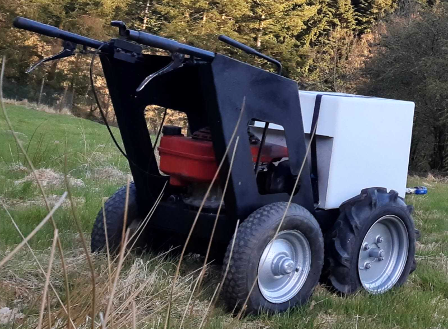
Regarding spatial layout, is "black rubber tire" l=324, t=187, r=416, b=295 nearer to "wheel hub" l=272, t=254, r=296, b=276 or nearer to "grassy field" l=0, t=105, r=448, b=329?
"grassy field" l=0, t=105, r=448, b=329

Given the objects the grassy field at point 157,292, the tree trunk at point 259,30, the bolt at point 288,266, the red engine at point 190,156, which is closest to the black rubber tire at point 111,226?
the grassy field at point 157,292

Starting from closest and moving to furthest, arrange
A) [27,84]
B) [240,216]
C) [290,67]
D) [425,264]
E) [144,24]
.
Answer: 1. [240,216]
2. [425,264]
3. [27,84]
4. [144,24]
5. [290,67]

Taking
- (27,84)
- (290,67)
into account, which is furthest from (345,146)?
(290,67)

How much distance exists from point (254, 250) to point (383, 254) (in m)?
1.18

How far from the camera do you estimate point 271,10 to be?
33469 millimetres

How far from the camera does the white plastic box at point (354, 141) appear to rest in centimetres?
378

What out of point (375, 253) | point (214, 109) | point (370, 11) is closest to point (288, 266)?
point (375, 253)

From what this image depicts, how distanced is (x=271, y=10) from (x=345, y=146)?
3071cm

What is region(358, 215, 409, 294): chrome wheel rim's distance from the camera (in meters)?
3.89

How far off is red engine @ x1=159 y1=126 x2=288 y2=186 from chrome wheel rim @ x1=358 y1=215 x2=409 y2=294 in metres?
0.78

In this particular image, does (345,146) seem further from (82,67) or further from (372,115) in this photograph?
(82,67)

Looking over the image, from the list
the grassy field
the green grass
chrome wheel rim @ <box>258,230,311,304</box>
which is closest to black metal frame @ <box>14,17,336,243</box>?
chrome wheel rim @ <box>258,230,311,304</box>

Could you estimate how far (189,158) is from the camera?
3.49 m

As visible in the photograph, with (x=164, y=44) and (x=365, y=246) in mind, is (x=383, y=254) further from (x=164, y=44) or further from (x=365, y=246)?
(x=164, y=44)
